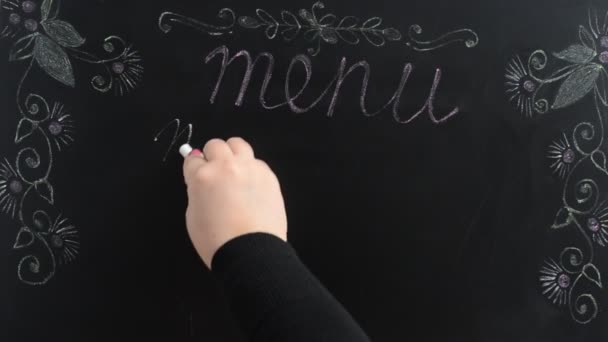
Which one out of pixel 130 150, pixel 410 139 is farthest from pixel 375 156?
pixel 130 150

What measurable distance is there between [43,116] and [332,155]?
0.36 m

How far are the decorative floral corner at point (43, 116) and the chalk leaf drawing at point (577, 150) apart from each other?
0.51 m

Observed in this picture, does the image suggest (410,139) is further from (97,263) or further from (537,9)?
(97,263)

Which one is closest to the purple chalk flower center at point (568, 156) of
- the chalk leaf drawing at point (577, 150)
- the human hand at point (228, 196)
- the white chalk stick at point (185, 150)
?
the chalk leaf drawing at point (577, 150)

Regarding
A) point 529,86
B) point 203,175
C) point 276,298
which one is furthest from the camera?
point 529,86

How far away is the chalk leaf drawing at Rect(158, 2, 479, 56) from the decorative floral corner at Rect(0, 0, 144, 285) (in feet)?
0.28

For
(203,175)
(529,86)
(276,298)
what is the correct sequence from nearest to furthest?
1. (276,298)
2. (203,175)
3. (529,86)

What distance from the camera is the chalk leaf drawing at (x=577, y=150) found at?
726mm

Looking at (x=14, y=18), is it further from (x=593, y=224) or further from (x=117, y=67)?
(x=593, y=224)

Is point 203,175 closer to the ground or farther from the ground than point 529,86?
closer to the ground

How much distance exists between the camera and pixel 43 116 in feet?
Result: 2.18

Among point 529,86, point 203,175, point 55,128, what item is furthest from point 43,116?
point 529,86

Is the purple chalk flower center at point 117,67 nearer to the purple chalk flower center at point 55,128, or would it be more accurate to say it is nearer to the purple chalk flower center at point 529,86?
the purple chalk flower center at point 55,128

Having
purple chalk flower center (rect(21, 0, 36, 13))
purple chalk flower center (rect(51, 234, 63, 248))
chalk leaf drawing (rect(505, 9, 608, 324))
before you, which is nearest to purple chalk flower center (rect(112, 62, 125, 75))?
purple chalk flower center (rect(21, 0, 36, 13))
